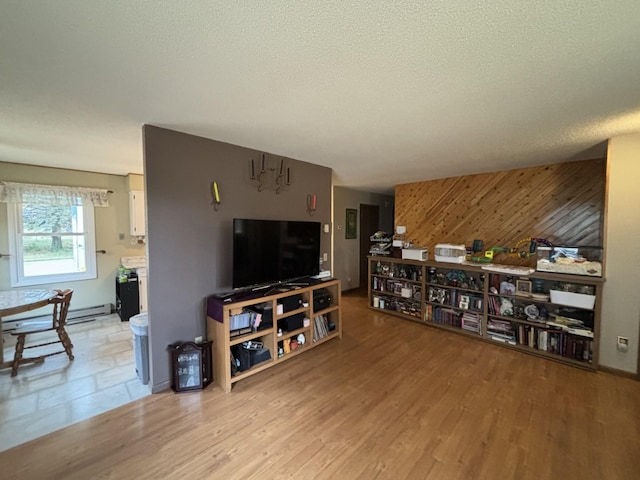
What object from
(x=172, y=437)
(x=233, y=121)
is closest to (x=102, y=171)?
(x=233, y=121)

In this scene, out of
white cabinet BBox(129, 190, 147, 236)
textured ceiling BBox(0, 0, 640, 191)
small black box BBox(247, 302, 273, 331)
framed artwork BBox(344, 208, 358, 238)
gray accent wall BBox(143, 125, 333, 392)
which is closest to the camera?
textured ceiling BBox(0, 0, 640, 191)

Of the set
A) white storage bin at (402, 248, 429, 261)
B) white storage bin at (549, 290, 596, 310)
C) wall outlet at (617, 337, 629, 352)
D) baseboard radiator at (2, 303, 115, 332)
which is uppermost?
white storage bin at (402, 248, 429, 261)

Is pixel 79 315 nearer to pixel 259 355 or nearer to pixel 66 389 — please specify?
pixel 66 389

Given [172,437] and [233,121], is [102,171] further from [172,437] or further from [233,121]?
[172,437]

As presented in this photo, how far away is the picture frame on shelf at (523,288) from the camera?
3217 mm

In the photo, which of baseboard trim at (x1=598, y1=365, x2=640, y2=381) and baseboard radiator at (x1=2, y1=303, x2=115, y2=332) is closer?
baseboard trim at (x1=598, y1=365, x2=640, y2=381)

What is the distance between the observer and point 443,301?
3.95 meters

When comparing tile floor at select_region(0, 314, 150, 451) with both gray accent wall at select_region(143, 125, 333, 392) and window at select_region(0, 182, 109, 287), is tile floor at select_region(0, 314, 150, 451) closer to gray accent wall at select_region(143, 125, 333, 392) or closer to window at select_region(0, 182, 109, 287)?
gray accent wall at select_region(143, 125, 333, 392)

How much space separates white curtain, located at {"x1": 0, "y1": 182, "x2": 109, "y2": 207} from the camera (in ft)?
11.9

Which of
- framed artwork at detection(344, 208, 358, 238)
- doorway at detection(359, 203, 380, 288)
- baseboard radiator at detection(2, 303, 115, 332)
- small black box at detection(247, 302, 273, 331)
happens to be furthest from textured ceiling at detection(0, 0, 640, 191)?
doorway at detection(359, 203, 380, 288)

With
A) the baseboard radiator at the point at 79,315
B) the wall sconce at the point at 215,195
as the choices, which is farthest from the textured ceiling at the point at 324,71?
the baseboard radiator at the point at 79,315

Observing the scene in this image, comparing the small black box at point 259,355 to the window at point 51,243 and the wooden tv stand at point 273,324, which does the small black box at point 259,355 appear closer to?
the wooden tv stand at point 273,324

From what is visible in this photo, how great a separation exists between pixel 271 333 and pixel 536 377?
108 inches

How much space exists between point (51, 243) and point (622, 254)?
24.0 feet
